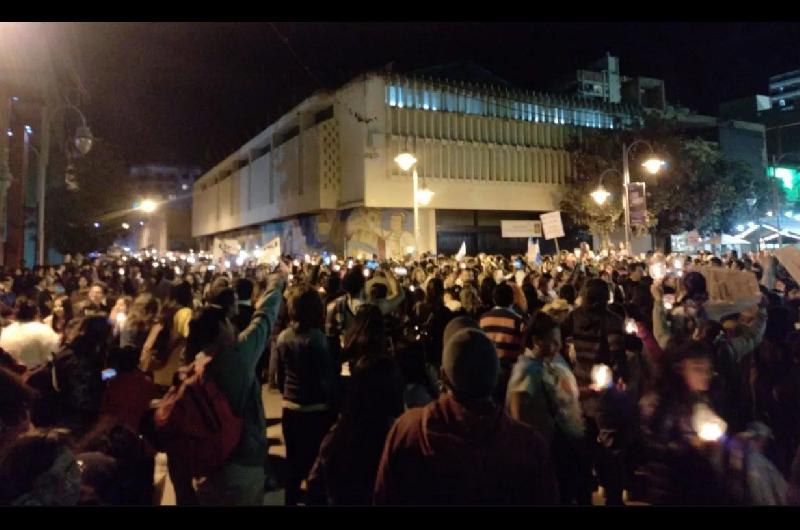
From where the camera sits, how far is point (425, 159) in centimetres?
3294

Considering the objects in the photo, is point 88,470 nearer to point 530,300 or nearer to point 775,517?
point 775,517

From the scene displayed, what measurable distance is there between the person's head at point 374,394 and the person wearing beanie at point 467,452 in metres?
1.04

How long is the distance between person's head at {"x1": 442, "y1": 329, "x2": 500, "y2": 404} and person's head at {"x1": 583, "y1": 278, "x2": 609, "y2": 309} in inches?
121

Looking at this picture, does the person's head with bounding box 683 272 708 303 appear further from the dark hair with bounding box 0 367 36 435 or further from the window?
the window

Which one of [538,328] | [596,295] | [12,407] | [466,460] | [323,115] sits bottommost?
[466,460]

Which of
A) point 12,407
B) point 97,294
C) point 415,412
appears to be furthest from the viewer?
point 97,294

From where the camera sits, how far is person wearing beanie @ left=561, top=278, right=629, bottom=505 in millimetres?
4836

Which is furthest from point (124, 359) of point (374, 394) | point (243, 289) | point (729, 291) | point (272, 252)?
point (272, 252)

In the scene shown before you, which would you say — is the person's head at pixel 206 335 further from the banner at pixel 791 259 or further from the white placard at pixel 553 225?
the white placard at pixel 553 225

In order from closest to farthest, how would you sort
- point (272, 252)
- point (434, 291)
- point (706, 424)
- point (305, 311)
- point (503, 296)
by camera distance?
1. point (706, 424)
2. point (305, 311)
3. point (503, 296)
4. point (434, 291)
5. point (272, 252)

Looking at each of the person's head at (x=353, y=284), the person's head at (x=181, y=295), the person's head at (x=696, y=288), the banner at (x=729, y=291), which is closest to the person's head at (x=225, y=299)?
the person's head at (x=181, y=295)

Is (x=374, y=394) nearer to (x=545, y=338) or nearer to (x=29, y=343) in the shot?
(x=545, y=338)

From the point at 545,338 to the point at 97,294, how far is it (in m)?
7.24

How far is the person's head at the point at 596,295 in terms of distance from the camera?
5457 millimetres
